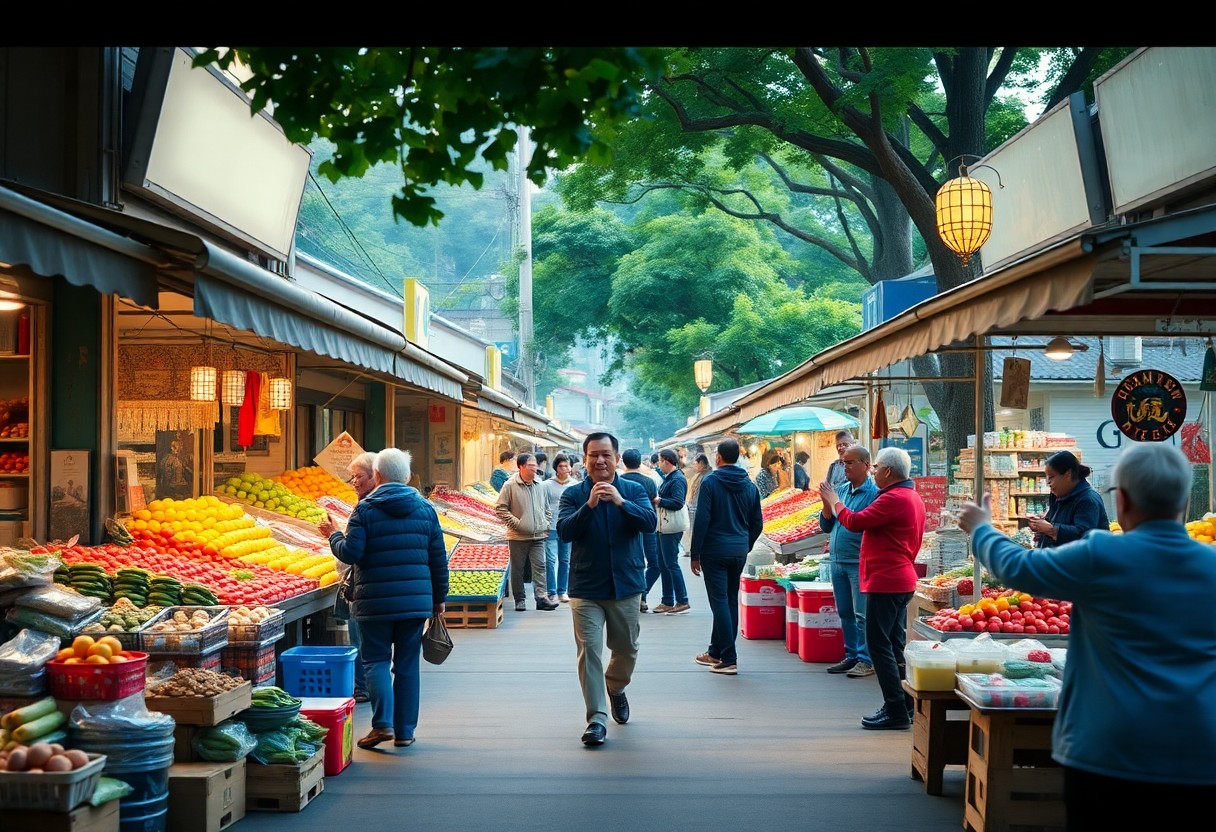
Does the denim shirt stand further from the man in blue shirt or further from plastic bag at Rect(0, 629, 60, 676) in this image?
plastic bag at Rect(0, 629, 60, 676)

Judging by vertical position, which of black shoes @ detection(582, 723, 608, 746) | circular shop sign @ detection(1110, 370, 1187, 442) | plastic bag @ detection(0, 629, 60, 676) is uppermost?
circular shop sign @ detection(1110, 370, 1187, 442)

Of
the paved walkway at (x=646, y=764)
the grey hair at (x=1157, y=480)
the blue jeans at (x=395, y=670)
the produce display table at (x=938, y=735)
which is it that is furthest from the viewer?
the blue jeans at (x=395, y=670)

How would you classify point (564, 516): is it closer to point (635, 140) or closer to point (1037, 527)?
point (1037, 527)

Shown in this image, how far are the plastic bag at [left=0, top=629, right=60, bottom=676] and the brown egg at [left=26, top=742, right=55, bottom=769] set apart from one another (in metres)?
0.62

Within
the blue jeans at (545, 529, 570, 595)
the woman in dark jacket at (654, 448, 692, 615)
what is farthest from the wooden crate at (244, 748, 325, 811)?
the blue jeans at (545, 529, 570, 595)

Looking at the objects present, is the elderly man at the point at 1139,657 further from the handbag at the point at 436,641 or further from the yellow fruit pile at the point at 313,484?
the yellow fruit pile at the point at 313,484

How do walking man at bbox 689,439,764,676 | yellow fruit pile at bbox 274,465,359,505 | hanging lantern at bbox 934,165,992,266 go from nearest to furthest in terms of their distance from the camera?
walking man at bbox 689,439,764,676 < hanging lantern at bbox 934,165,992,266 < yellow fruit pile at bbox 274,465,359,505

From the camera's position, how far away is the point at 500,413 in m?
20.4

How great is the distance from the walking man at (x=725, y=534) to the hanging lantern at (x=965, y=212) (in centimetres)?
330

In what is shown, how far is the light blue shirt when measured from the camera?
11.5 feet

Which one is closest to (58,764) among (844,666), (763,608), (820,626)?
(844,666)

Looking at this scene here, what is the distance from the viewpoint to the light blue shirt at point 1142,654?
11.5 ft

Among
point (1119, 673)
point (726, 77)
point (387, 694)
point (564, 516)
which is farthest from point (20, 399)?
point (726, 77)

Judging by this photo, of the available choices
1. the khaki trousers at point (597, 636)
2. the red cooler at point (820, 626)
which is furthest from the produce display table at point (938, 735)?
the red cooler at point (820, 626)
